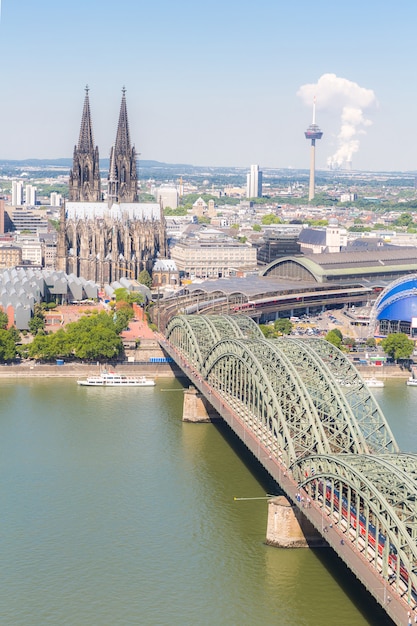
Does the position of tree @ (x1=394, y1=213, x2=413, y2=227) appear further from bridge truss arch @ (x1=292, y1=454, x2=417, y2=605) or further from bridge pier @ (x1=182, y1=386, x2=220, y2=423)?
bridge truss arch @ (x1=292, y1=454, x2=417, y2=605)

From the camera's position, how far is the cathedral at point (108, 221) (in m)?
83.1

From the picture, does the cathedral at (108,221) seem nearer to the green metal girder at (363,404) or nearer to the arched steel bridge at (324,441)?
the arched steel bridge at (324,441)

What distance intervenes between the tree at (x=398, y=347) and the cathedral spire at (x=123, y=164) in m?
39.2

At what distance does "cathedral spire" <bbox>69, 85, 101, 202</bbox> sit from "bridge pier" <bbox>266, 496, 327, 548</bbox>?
207 ft

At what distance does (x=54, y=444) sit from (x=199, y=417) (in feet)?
21.4

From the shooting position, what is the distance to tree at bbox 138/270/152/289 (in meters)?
81.8

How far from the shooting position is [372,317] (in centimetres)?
6291

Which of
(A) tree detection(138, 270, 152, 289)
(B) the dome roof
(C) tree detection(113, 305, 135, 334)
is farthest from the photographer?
(A) tree detection(138, 270, 152, 289)

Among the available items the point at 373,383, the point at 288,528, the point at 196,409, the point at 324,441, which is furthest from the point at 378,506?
the point at 373,383

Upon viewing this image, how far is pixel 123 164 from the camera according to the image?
9069 centimetres

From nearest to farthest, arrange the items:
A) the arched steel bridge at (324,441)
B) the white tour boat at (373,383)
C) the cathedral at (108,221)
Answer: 1. the arched steel bridge at (324,441)
2. the white tour boat at (373,383)
3. the cathedral at (108,221)

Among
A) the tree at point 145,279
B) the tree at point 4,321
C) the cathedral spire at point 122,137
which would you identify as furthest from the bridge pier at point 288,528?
the cathedral spire at point 122,137

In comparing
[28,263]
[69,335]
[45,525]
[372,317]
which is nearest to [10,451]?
[45,525]

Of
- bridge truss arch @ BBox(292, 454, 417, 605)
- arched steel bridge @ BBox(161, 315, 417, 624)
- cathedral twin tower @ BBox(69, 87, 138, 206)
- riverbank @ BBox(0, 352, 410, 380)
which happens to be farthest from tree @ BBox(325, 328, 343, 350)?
cathedral twin tower @ BBox(69, 87, 138, 206)
